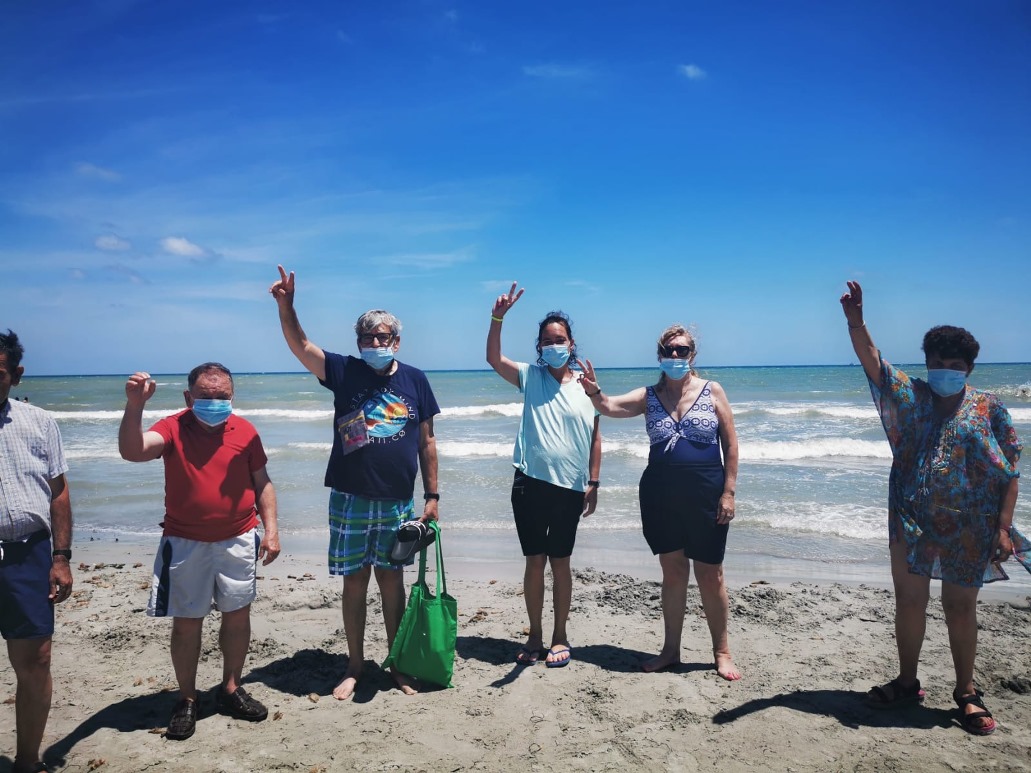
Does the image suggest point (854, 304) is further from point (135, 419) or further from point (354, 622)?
point (135, 419)

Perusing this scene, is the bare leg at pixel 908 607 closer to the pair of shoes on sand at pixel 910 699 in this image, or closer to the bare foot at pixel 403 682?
the pair of shoes on sand at pixel 910 699

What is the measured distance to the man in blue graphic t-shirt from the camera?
390 cm

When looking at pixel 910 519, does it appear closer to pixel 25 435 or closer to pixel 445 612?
pixel 445 612

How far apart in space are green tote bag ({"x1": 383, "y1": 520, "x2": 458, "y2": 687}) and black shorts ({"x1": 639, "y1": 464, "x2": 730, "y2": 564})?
1.39 m

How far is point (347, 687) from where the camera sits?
13.1ft

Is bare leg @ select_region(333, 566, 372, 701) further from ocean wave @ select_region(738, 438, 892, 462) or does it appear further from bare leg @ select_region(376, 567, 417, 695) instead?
ocean wave @ select_region(738, 438, 892, 462)

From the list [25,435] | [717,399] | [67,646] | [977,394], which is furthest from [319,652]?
[977,394]

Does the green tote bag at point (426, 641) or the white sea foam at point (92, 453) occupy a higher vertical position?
the green tote bag at point (426, 641)

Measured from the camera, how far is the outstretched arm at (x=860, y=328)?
12.0ft

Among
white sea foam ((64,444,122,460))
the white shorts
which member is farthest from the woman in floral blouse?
white sea foam ((64,444,122,460))

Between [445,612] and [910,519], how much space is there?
2645mm

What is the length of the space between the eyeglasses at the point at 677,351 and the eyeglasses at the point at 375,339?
172cm

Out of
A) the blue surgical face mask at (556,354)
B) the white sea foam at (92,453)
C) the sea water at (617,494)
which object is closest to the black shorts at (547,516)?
the blue surgical face mask at (556,354)

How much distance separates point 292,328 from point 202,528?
1.17 metres
